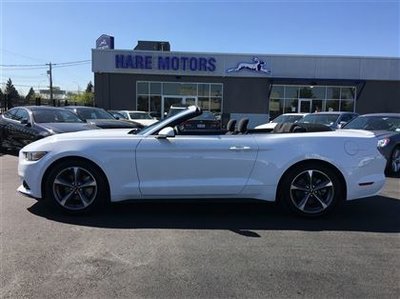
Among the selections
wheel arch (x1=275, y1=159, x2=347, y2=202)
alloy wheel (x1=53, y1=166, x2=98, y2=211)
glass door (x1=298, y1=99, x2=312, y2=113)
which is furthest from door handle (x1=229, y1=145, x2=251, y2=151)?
glass door (x1=298, y1=99, x2=312, y2=113)

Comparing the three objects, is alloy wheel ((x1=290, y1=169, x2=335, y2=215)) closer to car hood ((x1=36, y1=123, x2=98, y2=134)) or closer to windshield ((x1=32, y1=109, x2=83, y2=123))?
car hood ((x1=36, y1=123, x2=98, y2=134))

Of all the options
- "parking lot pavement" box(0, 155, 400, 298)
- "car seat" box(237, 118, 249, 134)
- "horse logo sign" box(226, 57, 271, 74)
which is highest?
"horse logo sign" box(226, 57, 271, 74)

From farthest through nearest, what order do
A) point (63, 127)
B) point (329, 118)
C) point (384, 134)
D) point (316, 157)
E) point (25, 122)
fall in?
point (329, 118) → point (25, 122) → point (63, 127) → point (384, 134) → point (316, 157)

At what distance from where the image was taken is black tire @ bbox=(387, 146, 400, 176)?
996cm

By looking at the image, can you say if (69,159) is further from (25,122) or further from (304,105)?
(304,105)

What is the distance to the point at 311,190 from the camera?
5648 mm

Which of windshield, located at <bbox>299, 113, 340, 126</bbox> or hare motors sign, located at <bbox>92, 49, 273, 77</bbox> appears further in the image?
hare motors sign, located at <bbox>92, 49, 273, 77</bbox>

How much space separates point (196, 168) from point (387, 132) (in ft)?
21.8

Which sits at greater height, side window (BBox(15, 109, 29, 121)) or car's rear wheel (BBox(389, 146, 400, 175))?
side window (BBox(15, 109, 29, 121))

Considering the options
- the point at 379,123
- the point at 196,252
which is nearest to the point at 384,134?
the point at 379,123

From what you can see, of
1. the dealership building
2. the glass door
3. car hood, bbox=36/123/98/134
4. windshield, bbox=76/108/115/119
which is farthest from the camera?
the glass door

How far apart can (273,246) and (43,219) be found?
9.35ft

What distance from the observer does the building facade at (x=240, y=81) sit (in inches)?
1178

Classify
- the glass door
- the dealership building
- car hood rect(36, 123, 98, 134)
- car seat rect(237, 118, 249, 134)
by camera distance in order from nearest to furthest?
car seat rect(237, 118, 249, 134) → car hood rect(36, 123, 98, 134) → the dealership building → the glass door
